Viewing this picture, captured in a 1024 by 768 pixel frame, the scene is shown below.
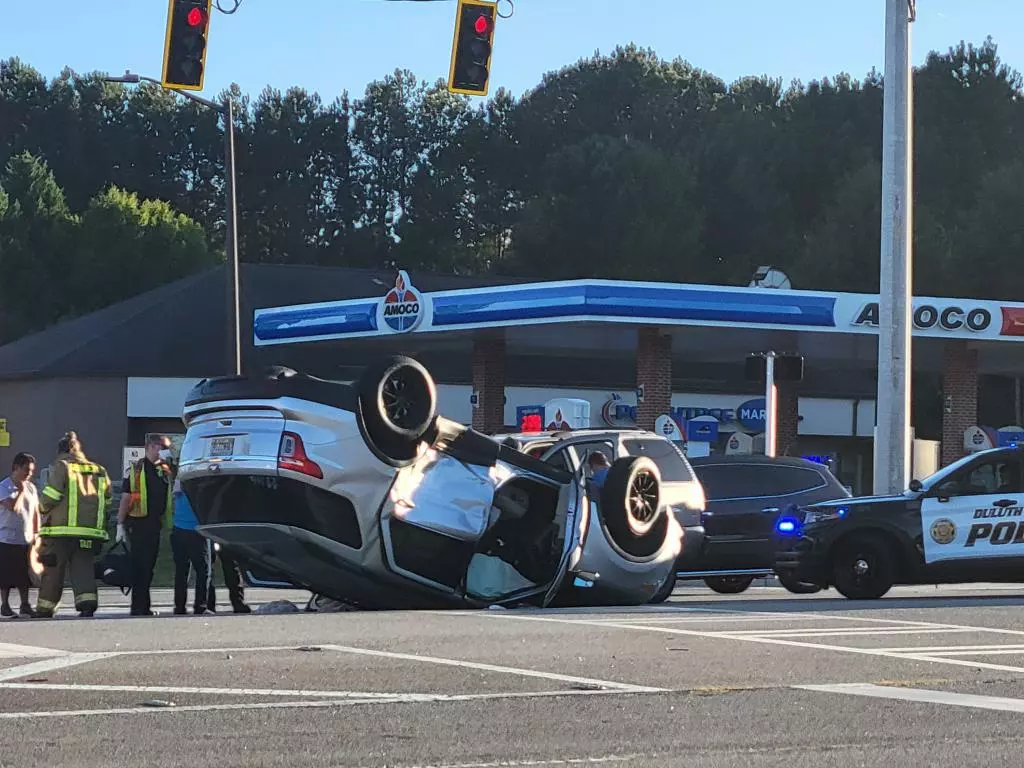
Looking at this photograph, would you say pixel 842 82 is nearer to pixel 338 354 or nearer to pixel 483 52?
pixel 338 354

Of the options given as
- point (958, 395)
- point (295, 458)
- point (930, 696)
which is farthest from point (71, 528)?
point (958, 395)

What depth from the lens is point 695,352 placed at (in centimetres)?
4350

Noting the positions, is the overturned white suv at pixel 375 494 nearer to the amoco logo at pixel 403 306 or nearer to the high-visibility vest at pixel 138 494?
the high-visibility vest at pixel 138 494

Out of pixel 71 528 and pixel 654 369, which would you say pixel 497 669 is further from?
pixel 654 369

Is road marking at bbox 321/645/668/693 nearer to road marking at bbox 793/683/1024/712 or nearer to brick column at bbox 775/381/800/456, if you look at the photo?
road marking at bbox 793/683/1024/712

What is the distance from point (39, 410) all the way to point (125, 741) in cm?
4193

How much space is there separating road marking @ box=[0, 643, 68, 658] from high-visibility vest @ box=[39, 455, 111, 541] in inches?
192

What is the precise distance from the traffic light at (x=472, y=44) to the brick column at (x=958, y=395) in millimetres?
22796

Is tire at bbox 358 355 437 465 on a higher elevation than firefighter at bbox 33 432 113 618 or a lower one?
higher

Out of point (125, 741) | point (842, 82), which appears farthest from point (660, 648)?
point (842, 82)

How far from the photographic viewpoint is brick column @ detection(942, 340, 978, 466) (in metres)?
39.6

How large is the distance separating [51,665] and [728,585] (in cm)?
1215

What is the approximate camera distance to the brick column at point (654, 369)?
37562 mm

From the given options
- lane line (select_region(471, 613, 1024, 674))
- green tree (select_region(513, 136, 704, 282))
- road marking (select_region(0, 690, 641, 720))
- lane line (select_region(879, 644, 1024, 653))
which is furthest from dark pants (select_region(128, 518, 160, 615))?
green tree (select_region(513, 136, 704, 282))
